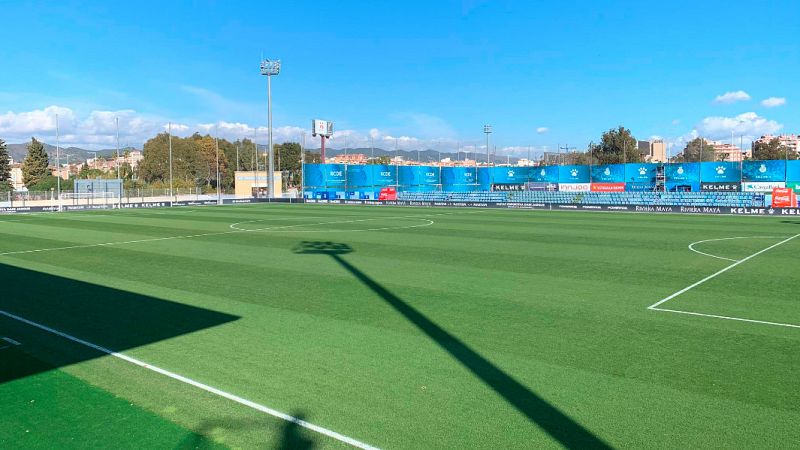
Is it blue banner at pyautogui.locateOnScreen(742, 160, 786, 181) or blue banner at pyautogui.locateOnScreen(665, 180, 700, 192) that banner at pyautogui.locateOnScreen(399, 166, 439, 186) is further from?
blue banner at pyautogui.locateOnScreen(742, 160, 786, 181)

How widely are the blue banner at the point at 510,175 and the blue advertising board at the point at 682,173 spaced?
41.2 feet

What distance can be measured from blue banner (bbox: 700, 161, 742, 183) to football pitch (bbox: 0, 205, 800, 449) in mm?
32790

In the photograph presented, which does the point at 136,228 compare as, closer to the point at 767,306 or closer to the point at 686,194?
the point at 767,306

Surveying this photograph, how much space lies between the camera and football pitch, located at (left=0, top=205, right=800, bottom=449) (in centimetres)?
523

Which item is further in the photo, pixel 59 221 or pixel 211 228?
pixel 59 221

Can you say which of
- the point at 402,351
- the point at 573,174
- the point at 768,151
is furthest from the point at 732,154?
the point at 402,351

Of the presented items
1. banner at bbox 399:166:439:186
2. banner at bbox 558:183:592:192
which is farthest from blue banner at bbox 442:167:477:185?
banner at bbox 558:183:592:192

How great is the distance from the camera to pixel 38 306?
34.2 ft

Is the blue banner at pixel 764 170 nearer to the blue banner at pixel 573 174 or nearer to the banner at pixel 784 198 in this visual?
the banner at pixel 784 198

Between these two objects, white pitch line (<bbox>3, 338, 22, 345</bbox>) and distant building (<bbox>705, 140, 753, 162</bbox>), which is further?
distant building (<bbox>705, 140, 753, 162</bbox>)

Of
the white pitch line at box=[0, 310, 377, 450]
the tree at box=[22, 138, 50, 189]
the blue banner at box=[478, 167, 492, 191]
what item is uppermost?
the tree at box=[22, 138, 50, 189]

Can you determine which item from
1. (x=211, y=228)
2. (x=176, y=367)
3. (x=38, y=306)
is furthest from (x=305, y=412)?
(x=211, y=228)

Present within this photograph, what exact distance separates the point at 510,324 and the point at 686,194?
3410 cm

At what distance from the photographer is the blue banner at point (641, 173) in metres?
48.0
